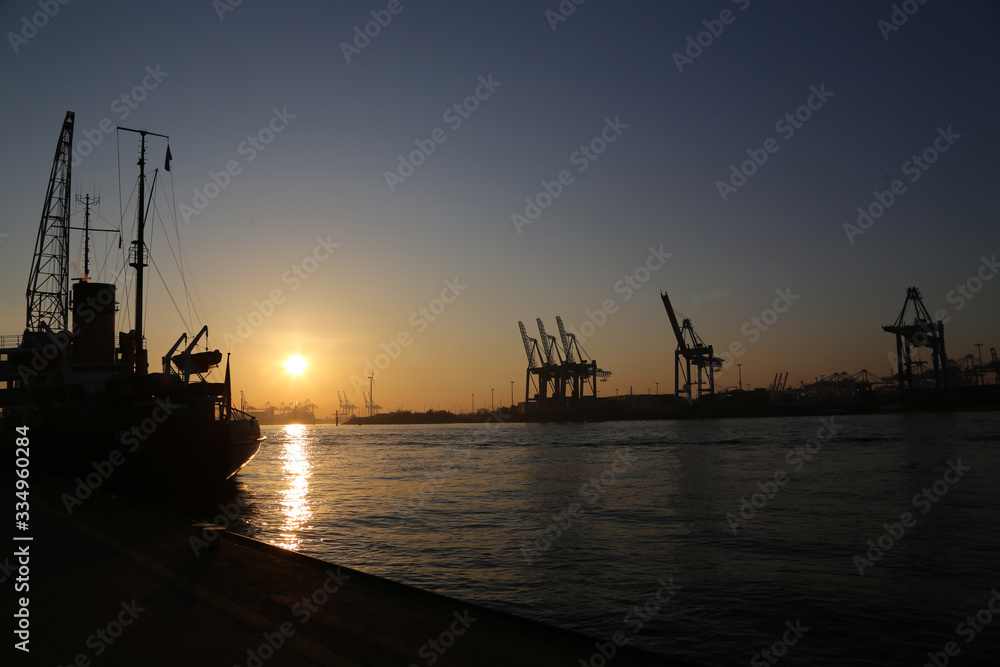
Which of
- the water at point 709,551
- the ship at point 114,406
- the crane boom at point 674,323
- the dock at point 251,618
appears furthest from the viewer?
the crane boom at point 674,323

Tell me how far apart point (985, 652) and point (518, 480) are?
78.4 feet

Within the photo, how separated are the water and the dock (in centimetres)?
297

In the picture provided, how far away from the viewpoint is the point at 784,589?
403 inches

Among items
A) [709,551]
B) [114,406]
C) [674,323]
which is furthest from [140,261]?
[674,323]

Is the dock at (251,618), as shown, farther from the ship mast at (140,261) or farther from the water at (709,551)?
the ship mast at (140,261)

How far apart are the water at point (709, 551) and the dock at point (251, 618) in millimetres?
2973

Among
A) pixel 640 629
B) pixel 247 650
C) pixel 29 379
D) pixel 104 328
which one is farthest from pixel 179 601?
pixel 29 379

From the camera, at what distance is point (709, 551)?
516 inches

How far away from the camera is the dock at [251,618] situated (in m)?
→ 4.93

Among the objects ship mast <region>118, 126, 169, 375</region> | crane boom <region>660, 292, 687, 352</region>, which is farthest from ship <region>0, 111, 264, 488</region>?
crane boom <region>660, 292, 687, 352</region>

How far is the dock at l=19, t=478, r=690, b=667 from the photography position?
4934mm

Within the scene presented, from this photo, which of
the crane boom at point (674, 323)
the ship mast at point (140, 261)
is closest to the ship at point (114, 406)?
the ship mast at point (140, 261)

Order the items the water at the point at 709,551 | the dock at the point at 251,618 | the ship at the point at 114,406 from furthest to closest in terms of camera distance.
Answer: the ship at the point at 114,406
the water at the point at 709,551
the dock at the point at 251,618

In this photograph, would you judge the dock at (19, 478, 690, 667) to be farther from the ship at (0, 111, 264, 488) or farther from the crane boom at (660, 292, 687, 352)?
the crane boom at (660, 292, 687, 352)
